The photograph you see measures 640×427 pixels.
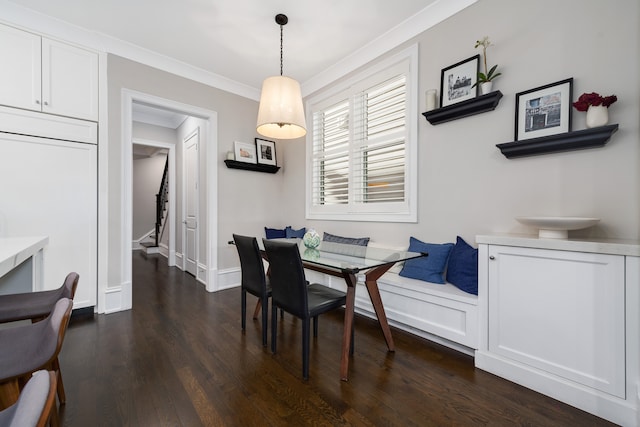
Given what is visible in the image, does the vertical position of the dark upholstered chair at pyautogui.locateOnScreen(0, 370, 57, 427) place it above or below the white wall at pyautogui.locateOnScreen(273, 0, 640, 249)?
below

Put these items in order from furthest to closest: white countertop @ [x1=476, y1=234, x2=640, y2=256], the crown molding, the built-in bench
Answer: the crown molding < the built-in bench < white countertop @ [x1=476, y1=234, x2=640, y2=256]

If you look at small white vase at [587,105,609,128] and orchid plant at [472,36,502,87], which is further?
orchid plant at [472,36,502,87]

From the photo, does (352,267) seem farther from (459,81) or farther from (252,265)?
(459,81)

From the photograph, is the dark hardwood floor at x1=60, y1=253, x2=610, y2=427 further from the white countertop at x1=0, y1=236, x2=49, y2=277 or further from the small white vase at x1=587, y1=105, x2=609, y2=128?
the small white vase at x1=587, y1=105, x2=609, y2=128

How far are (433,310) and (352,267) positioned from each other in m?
0.94

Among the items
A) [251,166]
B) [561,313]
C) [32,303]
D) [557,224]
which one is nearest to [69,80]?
[251,166]

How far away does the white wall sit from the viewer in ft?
5.53

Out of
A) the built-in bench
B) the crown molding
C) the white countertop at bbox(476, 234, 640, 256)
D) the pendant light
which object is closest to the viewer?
the white countertop at bbox(476, 234, 640, 256)

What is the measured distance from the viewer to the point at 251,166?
407 cm

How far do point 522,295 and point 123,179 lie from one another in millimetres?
3834

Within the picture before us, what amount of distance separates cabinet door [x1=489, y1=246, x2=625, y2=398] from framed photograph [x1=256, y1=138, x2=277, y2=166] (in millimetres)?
3287

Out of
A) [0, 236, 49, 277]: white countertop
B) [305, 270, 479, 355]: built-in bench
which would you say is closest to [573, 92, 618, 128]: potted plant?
[305, 270, 479, 355]: built-in bench

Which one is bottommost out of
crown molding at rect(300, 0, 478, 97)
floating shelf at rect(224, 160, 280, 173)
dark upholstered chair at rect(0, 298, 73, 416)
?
dark upholstered chair at rect(0, 298, 73, 416)

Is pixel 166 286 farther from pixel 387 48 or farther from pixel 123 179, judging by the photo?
pixel 387 48
